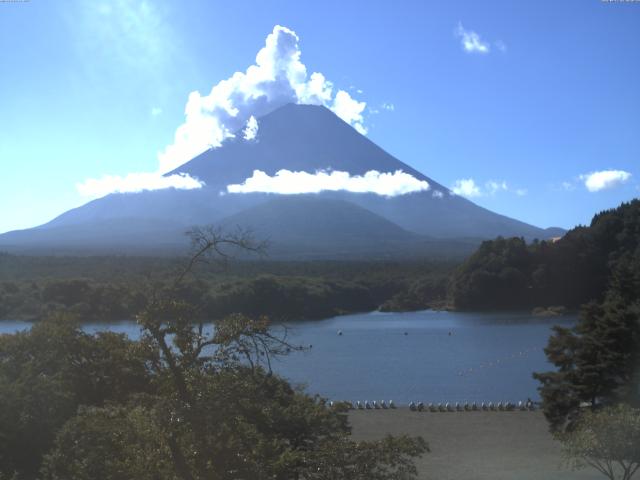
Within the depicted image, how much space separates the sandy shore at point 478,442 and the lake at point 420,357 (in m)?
2.40

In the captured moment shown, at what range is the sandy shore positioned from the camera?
962 centimetres

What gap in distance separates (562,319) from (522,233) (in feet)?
229

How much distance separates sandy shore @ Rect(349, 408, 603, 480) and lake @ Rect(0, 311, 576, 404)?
2405 millimetres

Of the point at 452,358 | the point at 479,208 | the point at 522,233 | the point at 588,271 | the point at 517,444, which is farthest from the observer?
the point at 479,208

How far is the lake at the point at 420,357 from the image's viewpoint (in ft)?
59.9

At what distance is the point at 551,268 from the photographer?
132 ft

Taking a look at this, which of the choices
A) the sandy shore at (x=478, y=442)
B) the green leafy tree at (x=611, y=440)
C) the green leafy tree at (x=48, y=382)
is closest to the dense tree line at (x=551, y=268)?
the sandy shore at (x=478, y=442)

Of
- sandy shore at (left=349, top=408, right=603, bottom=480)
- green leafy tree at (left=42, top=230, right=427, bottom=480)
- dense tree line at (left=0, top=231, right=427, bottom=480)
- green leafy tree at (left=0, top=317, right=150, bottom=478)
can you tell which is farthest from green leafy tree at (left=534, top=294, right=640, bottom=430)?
green leafy tree at (left=42, top=230, right=427, bottom=480)

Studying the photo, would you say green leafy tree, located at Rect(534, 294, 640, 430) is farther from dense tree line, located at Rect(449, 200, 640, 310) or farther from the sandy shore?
dense tree line, located at Rect(449, 200, 640, 310)

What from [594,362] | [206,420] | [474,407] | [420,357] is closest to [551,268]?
[420,357]

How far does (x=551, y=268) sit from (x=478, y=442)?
30.2 meters

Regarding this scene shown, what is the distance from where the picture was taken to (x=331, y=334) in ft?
102

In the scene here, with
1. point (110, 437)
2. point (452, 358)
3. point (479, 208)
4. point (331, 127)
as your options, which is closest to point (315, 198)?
point (331, 127)

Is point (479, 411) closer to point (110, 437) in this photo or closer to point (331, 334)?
point (110, 437)
